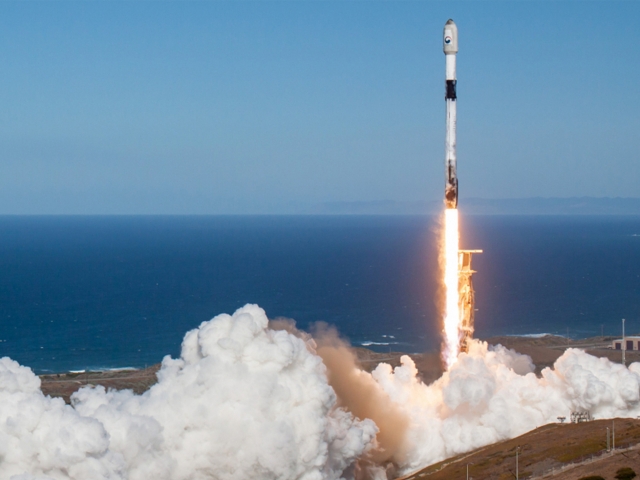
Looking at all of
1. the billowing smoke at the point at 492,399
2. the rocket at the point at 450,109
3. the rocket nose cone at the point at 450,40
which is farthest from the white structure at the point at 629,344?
the rocket nose cone at the point at 450,40

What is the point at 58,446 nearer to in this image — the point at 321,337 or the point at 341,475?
the point at 341,475

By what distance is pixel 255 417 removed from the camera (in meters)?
52.2

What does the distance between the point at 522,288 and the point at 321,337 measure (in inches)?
5013

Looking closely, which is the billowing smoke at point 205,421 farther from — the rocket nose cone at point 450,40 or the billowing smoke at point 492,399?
the rocket nose cone at point 450,40

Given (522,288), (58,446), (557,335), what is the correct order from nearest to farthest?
(58,446)
(557,335)
(522,288)

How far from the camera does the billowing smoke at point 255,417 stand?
155 feet

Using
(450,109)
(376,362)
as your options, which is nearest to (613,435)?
(450,109)

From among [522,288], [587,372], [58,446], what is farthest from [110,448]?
[522,288]

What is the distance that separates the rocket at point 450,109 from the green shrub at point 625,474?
21.5 meters

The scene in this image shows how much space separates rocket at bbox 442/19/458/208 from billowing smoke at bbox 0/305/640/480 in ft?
40.3

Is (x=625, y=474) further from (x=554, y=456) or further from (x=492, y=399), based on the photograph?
(x=492, y=399)

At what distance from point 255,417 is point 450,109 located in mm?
27231

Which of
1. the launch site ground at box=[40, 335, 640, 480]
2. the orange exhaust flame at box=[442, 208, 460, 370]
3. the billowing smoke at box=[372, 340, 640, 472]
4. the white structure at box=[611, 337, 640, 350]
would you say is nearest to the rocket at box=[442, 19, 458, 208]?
the orange exhaust flame at box=[442, 208, 460, 370]

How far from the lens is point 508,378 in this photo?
68125mm
